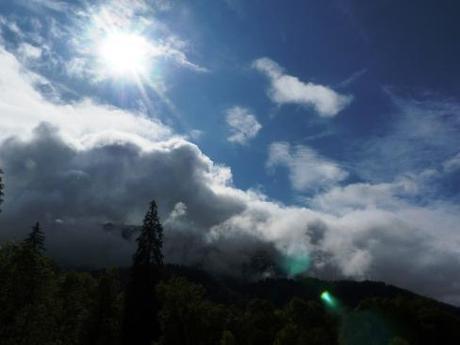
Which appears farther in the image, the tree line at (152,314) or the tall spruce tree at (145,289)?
the tall spruce tree at (145,289)

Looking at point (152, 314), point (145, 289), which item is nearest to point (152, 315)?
point (152, 314)

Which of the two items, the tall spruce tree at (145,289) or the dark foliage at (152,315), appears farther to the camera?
the tall spruce tree at (145,289)

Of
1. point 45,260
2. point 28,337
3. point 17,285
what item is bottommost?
point 28,337

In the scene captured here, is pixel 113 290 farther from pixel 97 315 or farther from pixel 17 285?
pixel 17 285

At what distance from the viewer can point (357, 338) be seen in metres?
74.7

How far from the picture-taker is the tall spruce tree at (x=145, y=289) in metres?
62.9

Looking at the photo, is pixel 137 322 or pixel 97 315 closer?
pixel 137 322

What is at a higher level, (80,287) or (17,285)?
(80,287)

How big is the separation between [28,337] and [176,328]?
2093 cm

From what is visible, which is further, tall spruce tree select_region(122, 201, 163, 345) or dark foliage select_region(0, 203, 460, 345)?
tall spruce tree select_region(122, 201, 163, 345)

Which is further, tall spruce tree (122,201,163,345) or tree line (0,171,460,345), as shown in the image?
tall spruce tree (122,201,163,345)

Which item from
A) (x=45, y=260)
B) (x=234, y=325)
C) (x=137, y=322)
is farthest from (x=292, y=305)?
(x=45, y=260)

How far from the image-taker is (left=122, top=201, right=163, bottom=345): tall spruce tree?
206 feet

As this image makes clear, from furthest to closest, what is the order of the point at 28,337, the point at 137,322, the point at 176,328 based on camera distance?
the point at 137,322 → the point at 176,328 → the point at 28,337
